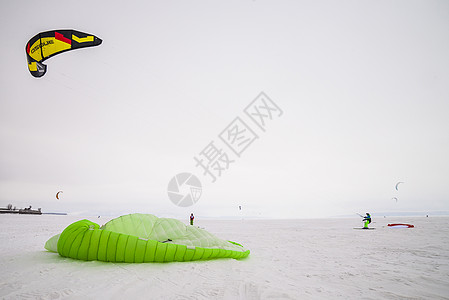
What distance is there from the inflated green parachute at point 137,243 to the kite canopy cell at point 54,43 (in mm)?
5151

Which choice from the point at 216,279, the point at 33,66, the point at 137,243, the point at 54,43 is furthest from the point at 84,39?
the point at 216,279

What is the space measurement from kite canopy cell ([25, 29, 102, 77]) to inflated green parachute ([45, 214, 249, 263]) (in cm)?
515

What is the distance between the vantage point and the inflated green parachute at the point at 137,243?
373 centimetres

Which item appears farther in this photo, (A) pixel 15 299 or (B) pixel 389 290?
(B) pixel 389 290

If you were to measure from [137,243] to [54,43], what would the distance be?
20.4ft

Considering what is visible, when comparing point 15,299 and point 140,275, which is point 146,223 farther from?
point 15,299

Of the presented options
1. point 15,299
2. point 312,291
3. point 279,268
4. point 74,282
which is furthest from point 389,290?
point 15,299

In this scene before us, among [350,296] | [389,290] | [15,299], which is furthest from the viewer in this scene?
[389,290]

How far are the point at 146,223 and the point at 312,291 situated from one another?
3.14 m

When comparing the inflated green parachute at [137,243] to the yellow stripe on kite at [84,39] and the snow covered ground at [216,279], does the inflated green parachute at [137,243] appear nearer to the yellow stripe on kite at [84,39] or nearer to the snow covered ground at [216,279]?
the snow covered ground at [216,279]

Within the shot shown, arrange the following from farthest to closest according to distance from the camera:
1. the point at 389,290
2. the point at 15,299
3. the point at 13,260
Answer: the point at 13,260
the point at 389,290
the point at 15,299

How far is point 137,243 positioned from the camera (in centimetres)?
379

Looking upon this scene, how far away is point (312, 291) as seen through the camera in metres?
2.82

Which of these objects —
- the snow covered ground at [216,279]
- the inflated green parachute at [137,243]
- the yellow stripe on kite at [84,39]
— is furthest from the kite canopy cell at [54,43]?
the snow covered ground at [216,279]
